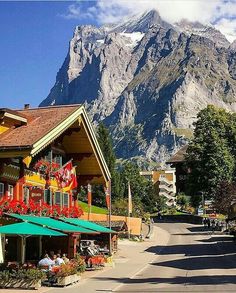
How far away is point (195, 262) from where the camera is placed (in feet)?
116

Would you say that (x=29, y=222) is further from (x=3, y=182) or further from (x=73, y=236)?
(x=73, y=236)

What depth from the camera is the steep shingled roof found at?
77.7 ft

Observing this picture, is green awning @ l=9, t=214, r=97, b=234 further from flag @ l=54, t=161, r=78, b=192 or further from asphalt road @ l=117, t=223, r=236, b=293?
asphalt road @ l=117, t=223, r=236, b=293

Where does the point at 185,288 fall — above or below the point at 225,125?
below

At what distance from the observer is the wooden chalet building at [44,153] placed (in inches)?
951

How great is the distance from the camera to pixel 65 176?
1189 inches

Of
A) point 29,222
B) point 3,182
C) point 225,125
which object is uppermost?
point 225,125

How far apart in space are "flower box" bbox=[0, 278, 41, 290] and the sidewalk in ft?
1.19

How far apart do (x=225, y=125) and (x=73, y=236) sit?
59.1 meters

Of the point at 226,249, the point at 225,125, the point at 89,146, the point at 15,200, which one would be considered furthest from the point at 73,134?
the point at 225,125

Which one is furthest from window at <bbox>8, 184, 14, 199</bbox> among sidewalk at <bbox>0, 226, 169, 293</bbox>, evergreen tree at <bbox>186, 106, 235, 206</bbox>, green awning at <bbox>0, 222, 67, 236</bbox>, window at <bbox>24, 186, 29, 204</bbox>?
evergreen tree at <bbox>186, 106, 235, 206</bbox>

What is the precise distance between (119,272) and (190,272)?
13.5 ft

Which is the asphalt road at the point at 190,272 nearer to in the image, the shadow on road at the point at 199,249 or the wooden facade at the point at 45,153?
the shadow on road at the point at 199,249

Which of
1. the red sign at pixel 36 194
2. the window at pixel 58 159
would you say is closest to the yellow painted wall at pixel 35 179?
the window at pixel 58 159
